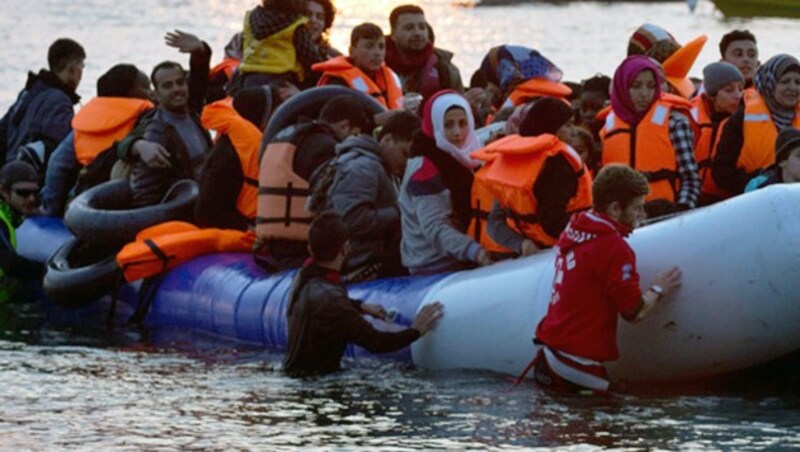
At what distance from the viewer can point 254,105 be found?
11.4 metres

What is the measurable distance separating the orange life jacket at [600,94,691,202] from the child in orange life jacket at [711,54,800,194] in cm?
43

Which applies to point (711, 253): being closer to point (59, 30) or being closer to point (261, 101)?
point (261, 101)

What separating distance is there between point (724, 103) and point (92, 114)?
400 centimetres

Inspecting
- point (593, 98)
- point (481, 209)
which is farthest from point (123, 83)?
point (481, 209)

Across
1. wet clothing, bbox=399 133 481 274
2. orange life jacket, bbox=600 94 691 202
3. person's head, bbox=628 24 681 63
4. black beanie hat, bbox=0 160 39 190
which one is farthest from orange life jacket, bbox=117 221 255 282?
person's head, bbox=628 24 681 63

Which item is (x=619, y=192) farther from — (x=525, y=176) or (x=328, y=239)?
(x=328, y=239)

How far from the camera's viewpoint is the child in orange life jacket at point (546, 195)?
8.91 m

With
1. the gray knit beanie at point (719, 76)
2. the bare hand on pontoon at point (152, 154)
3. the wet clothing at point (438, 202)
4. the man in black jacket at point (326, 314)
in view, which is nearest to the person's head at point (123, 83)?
the bare hand on pontoon at point (152, 154)

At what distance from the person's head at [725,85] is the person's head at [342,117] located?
1.89 meters

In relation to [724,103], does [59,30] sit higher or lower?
higher

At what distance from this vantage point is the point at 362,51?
11.9 meters

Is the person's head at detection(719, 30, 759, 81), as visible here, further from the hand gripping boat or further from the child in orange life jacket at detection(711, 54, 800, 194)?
the hand gripping boat

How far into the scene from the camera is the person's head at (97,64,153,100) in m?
12.7

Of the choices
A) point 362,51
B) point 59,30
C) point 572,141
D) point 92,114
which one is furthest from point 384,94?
point 59,30
